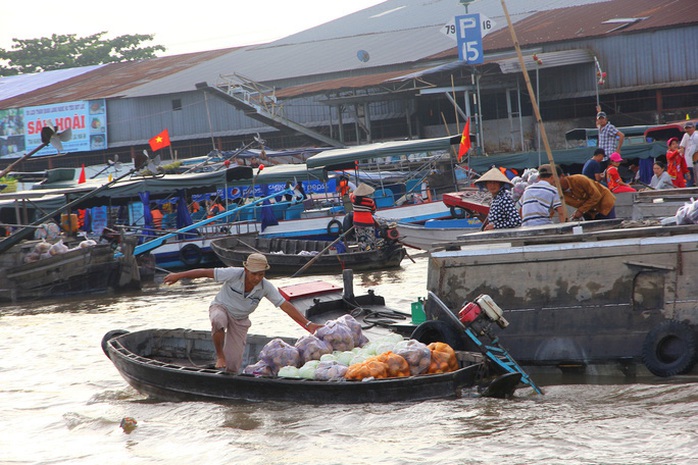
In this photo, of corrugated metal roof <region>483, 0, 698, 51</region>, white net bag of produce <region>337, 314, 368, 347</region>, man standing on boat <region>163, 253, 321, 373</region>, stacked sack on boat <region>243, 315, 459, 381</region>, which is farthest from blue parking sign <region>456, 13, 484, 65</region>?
man standing on boat <region>163, 253, 321, 373</region>

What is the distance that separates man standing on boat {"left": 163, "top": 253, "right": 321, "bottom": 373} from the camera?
26.9 ft

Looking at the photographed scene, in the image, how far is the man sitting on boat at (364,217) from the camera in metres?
16.8

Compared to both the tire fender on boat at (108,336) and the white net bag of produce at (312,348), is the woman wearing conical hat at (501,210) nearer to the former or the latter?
the white net bag of produce at (312,348)

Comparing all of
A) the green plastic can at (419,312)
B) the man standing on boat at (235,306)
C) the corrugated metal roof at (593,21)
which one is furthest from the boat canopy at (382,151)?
the man standing on boat at (235,306)

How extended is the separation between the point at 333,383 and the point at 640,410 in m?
2.57

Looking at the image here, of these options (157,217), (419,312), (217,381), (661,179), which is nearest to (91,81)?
(157,217)

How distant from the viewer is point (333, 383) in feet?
24.5

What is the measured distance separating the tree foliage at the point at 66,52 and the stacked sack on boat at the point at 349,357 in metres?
51.2

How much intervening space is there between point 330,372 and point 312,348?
1.44 ft

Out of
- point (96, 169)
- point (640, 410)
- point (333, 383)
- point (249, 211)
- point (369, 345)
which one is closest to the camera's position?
point (640, 410)

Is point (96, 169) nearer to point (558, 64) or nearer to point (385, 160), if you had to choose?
point (385, 160)

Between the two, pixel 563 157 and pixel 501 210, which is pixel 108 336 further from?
pixel 563 157

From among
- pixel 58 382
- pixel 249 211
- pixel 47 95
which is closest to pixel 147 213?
pixel 249 211

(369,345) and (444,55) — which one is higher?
(444,55)
